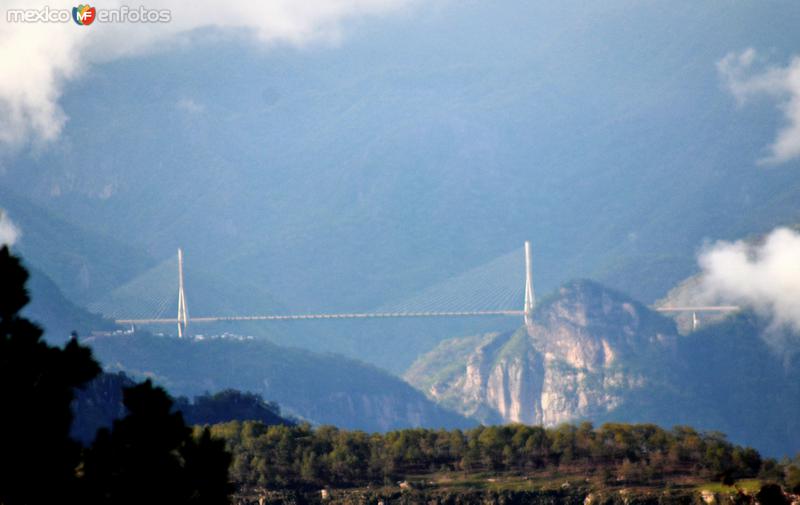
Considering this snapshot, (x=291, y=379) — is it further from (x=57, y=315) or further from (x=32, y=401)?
(x=32, y=401)

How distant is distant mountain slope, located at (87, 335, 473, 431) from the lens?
18175cm

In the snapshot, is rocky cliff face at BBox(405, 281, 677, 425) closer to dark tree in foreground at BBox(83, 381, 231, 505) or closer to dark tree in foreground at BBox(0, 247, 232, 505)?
dark tree in foreground at BBox(83, 381, 231, 505)

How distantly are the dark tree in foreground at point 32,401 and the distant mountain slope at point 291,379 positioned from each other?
149 metres

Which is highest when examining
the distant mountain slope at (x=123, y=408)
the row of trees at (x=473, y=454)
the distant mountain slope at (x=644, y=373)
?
the distant mountain slope at (x=644, y=373)

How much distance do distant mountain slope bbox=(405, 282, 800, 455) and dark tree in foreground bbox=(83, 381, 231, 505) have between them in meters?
142

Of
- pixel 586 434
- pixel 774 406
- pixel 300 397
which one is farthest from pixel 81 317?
pixel 586 434

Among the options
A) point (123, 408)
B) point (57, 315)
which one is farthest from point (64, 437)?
point (57, 315)

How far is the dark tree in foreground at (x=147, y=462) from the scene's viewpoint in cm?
2873

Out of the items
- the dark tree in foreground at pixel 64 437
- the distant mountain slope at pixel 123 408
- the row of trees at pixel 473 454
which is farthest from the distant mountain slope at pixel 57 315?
the dark tree in foreground at pixel 64 437

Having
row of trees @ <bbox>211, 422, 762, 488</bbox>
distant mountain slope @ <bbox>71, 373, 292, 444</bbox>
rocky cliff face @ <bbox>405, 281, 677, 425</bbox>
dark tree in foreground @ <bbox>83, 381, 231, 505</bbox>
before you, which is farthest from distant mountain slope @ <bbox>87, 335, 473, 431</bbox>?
dark tree in foreground @ <bbox>83, 381, 231, 505</bbox>

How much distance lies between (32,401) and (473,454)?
171 feet

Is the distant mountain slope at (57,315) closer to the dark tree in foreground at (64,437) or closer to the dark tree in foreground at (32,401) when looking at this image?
the dark tree in foreground at (64,437)

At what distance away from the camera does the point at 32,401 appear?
27062 mm

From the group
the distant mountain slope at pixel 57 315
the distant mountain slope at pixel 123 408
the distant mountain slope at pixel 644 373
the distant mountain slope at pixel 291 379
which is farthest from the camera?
the distant mountain slope at pixel 291 379
